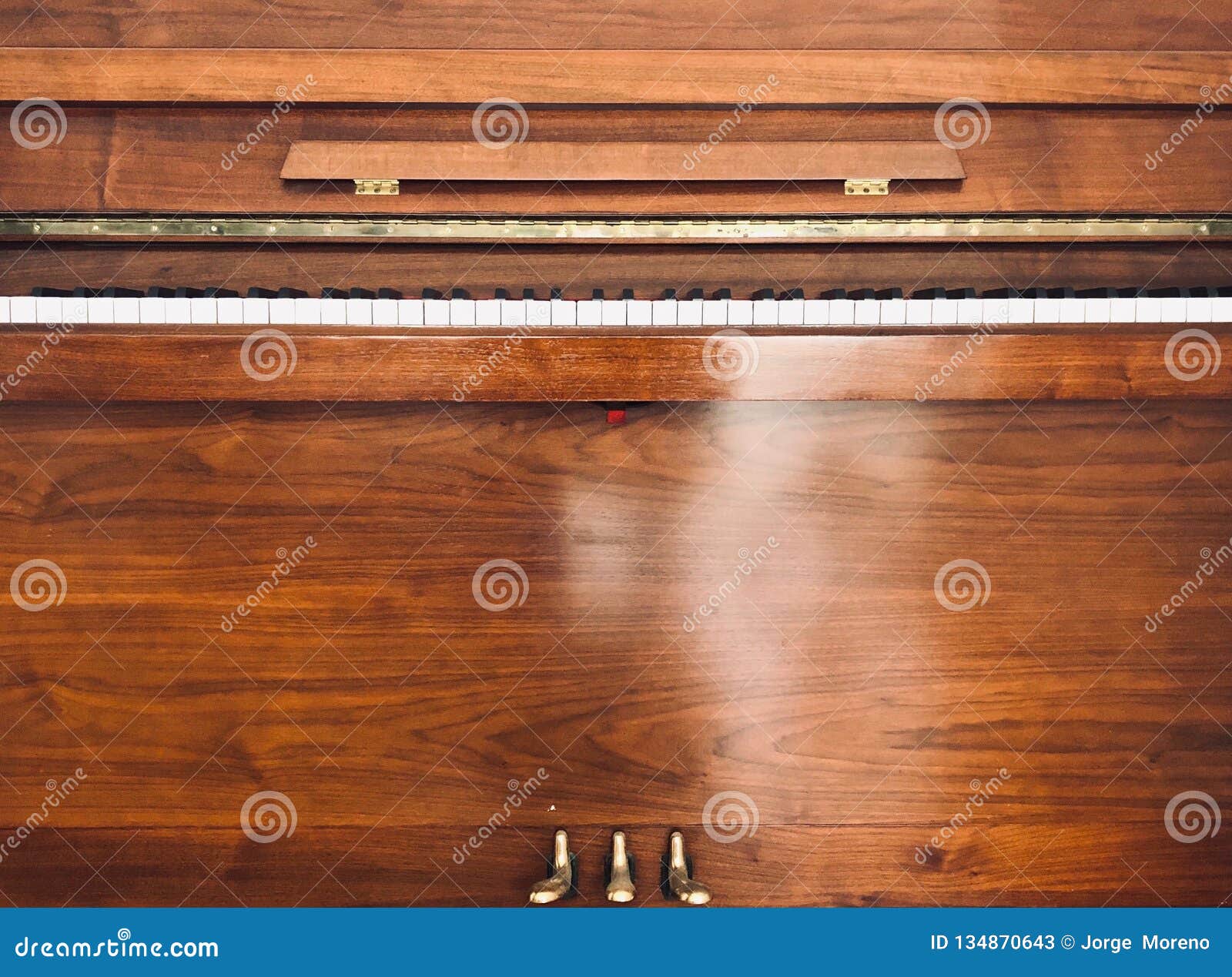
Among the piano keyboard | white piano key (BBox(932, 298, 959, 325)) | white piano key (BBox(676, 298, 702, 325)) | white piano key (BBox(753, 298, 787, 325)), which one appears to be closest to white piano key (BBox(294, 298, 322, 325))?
the piano keyboard

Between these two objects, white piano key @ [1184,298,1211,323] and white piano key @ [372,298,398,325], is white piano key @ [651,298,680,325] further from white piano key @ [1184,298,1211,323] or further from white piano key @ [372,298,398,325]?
white piano key @ [1184,298,1211,323]

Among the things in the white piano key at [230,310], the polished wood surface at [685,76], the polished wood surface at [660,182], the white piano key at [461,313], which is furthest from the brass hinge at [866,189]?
the white piano key at [230,310]

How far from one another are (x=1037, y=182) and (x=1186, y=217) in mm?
290

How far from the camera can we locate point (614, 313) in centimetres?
152

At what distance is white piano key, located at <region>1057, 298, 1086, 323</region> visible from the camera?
1.51m

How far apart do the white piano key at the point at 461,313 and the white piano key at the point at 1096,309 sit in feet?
3.49

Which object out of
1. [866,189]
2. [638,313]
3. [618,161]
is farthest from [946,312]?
[618,161]

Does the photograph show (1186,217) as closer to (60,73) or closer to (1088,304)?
(1088,304)

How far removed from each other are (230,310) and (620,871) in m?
1.29

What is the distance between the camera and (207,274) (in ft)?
5.44

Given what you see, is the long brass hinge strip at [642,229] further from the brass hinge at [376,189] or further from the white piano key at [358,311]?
the white piano key at [358,311]

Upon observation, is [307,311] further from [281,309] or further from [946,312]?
[946,312]

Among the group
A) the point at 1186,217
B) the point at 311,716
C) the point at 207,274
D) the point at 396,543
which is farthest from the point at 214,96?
the point at 1186,217

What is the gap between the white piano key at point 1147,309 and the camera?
59.2 inches
